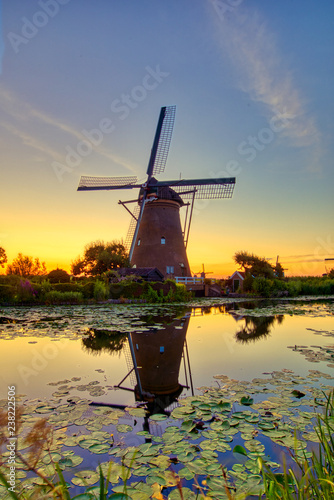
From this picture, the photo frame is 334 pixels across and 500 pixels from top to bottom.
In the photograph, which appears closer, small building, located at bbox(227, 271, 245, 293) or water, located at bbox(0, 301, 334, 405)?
water, located at bbox(0, 301, 334, 405)

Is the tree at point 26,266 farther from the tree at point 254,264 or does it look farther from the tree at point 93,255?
the tree at point 254,264

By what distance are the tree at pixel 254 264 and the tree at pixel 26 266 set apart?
92.5 feet

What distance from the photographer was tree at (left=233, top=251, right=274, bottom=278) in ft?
105

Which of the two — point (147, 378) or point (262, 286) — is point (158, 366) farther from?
point (262, 286)

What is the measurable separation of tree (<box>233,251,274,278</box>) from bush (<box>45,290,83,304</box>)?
19.7m

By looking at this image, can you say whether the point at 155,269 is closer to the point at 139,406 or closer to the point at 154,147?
the point at 154,147

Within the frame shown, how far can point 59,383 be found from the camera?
396 centimetres

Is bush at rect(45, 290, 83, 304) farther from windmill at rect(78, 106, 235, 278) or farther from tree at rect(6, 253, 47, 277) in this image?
tree at rect(6, 253, 47, 277)

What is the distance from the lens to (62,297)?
16.1 metres

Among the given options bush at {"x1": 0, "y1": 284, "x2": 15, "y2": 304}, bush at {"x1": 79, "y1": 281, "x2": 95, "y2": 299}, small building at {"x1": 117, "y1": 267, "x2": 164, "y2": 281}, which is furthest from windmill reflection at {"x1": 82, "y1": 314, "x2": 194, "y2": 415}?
small building at {"x1": 117, "y1": 267, "x2": 164, "y2": 281}

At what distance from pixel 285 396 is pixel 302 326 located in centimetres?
664

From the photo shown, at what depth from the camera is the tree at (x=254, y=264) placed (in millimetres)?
32031

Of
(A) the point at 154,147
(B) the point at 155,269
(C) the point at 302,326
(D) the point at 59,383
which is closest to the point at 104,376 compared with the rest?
(D) the point at 59,383

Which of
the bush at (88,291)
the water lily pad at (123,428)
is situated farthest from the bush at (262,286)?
the water lily pad at (123,428)
